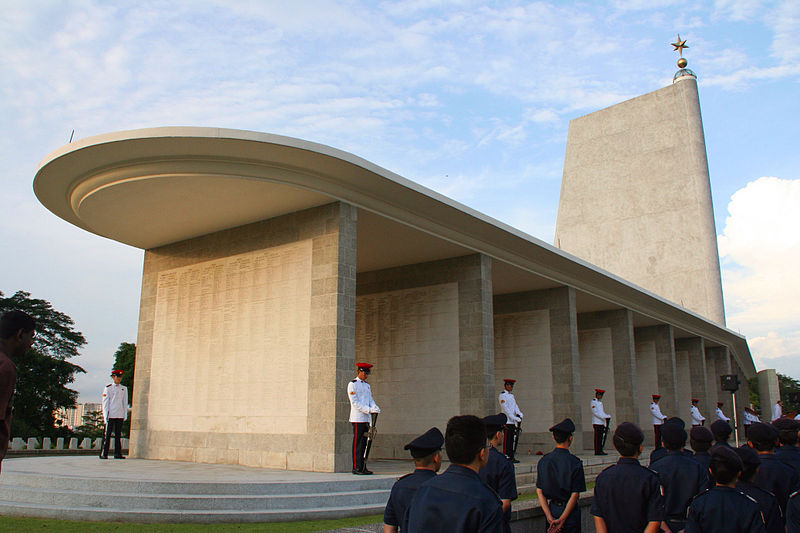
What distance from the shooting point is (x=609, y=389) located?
71.5 ft

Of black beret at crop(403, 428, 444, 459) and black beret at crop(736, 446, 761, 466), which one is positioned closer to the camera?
black beret at crop(403, 428, 444, 459)

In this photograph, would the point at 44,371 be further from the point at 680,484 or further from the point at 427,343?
the point at 680,484

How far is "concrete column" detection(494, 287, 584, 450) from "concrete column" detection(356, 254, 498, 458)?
381 centimetres

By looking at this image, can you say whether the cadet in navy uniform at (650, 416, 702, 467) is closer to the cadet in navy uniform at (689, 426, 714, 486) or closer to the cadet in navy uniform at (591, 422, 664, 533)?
the cadet in navy uniform at (689, 426, 714, 486)

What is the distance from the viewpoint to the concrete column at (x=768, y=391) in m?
36.2

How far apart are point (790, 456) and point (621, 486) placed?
250 cm

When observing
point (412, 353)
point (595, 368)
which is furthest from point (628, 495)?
point (595, 368)

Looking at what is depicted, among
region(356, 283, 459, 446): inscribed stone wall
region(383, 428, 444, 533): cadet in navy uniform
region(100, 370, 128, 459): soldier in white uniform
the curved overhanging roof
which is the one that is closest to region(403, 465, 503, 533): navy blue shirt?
region(383, 428, 444, 533): cadet in navy uniform

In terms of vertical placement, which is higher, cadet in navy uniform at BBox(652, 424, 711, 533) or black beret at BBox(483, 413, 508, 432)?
black beret at BBox(483, 413, 508, 432)

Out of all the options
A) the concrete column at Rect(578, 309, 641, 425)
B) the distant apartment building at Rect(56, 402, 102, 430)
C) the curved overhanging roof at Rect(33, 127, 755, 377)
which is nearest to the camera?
the curved overhanging roof at Rect(33, 127, 755, 377)

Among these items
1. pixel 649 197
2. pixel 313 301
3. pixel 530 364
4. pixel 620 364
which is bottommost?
pixel 530 364

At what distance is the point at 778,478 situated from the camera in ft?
16.3

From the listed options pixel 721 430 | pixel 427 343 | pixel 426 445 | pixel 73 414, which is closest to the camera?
pixel 426 445

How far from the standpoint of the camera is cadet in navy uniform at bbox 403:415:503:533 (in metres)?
2.37
